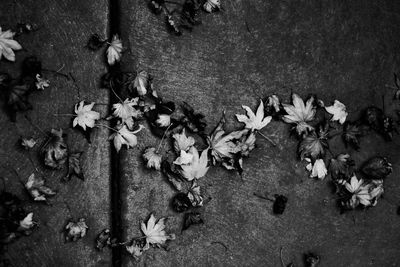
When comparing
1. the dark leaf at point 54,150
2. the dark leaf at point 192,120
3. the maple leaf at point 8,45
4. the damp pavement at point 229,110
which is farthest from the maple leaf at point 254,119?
the maple leaf at point 8,45

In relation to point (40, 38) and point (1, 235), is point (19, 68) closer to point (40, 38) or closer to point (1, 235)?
point (40, 38)

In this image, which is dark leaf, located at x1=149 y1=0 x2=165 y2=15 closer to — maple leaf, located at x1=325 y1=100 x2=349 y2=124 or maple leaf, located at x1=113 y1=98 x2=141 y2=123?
maple leaf, located at x1=113 y1=98 x2=141 y2=123

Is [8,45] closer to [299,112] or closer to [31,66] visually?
[31,66]

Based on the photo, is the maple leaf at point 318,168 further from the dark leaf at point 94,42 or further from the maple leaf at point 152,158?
the dark leaf at point 94,42

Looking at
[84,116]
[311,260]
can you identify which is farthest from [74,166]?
[311,260]

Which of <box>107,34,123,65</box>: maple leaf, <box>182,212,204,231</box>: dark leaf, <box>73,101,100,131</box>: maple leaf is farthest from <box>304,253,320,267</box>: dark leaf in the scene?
<box>107,34,123,65</box>: maple leaf

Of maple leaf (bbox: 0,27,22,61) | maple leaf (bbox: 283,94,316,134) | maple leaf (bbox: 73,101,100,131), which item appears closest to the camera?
maple leaf (bbox: 0,27,22,61)
